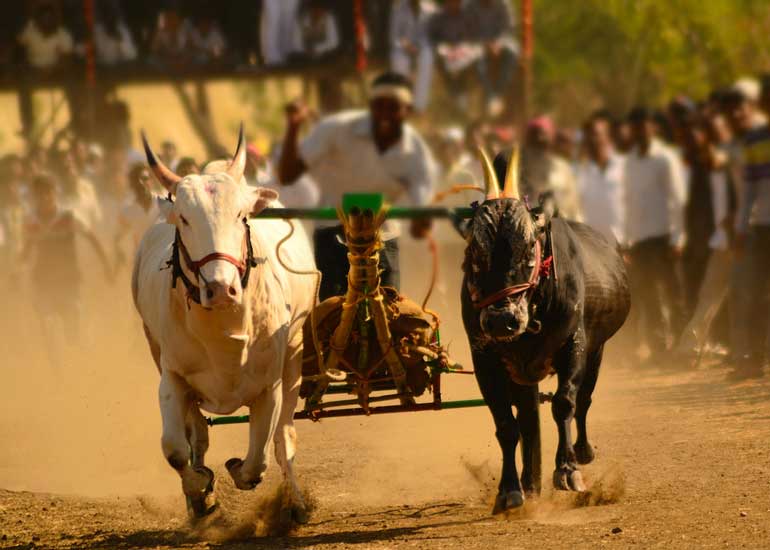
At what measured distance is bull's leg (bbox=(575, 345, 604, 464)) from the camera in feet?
31.7

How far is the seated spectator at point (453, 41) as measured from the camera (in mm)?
20688

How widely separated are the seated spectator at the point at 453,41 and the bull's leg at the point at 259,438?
40.9ft

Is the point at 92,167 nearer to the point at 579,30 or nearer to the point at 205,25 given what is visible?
the point at 205,25

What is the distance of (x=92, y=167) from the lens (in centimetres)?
2259

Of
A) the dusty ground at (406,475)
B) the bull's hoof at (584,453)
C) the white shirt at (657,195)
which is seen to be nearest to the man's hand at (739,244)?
the dusty ground at (406,475)

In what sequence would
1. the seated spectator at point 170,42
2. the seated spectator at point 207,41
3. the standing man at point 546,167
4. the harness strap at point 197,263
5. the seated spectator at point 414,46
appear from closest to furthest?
the harness strap at point 197,263 → the standing man at point 546,167 → the seated spectator at point 414,46 → the seated spectator at point 207,41 → the seated spectator at point 170,42

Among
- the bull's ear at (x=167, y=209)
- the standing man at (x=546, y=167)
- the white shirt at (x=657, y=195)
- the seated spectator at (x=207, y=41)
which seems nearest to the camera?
the bull's ear at (x=167, y=209)

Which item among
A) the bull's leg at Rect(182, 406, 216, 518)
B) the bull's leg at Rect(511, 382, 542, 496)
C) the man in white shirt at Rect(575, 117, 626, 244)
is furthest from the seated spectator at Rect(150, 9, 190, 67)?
the bull's leg at Rect(511, 382, 542, 496)

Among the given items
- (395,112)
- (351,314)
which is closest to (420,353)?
(351,314)

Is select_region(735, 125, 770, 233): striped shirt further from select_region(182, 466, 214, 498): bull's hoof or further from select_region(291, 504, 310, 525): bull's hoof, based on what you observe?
select_region(182, 466, 214, 498): bull's hoof

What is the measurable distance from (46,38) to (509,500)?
51.5ft

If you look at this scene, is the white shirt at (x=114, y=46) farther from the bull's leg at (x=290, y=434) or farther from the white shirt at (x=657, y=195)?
the bull's leg at (x=290, y=434)

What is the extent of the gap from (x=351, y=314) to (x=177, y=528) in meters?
1.45

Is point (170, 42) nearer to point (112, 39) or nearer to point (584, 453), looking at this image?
point (112, 39)
